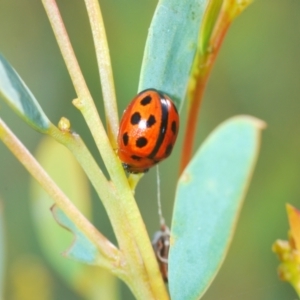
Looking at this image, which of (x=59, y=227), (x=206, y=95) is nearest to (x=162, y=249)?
(x=59, y=227)

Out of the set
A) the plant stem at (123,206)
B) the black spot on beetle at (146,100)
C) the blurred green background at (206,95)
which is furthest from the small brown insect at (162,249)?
the blurred green background at (206,95)

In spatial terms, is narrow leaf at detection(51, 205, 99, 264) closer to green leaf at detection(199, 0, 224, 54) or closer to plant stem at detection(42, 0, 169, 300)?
plant stem at detection(42, 0, 169, 300)

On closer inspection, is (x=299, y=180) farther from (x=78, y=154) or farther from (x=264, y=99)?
(x=78, y=154)

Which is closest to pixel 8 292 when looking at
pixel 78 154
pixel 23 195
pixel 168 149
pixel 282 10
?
pixel 23 195

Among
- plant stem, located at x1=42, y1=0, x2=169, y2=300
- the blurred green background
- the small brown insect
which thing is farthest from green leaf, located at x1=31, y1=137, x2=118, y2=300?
the blurred green background

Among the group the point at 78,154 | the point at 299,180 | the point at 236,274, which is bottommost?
the point at 236,274

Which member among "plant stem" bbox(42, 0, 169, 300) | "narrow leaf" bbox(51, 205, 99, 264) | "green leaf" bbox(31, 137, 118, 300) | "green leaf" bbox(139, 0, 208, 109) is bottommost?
"green leaf" bbox(31, 137, 118, 300)

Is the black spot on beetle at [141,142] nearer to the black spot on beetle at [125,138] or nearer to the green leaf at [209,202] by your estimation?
the black spot on beetle at [125,138]
